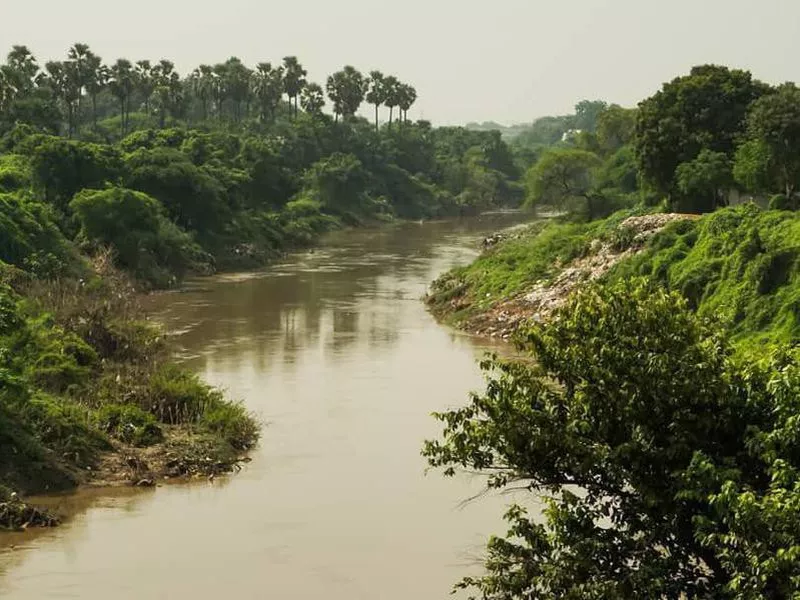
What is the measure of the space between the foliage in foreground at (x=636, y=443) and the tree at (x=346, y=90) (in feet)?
367

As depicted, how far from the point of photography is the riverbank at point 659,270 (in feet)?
120

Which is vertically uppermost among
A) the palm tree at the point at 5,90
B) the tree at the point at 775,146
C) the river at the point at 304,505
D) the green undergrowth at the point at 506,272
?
the palm tree at the point at 5,90

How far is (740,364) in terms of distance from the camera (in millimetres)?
14977

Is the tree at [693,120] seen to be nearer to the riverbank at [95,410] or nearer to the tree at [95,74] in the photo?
the riverbank at [95,410]

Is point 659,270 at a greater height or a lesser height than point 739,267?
lesser

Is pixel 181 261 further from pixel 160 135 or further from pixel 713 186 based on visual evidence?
pixel 713 186

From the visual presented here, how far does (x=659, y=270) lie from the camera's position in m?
44.5

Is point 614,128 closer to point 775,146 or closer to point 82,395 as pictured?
point 775,146

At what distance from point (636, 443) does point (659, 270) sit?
1235 inches

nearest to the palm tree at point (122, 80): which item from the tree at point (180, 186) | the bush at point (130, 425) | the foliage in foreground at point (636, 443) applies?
the tree at point (180, 186)

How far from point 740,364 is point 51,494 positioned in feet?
51.0

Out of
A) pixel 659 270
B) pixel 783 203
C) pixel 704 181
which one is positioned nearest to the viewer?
pixel 659 270

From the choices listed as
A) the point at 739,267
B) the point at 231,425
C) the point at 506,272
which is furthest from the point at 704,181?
the point at 231,425

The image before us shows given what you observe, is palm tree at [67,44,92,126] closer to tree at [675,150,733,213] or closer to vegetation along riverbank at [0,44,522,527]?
vegetation along riverbank at [0,44,522,527]
